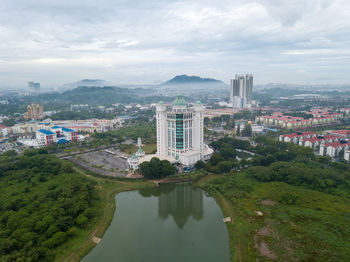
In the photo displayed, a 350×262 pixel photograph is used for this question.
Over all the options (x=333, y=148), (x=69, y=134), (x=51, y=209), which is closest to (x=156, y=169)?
(x=51, y=209)

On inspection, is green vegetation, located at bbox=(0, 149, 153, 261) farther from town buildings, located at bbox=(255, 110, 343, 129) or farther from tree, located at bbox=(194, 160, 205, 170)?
town buildings, located at bbox=(255, 110, 343, 129)

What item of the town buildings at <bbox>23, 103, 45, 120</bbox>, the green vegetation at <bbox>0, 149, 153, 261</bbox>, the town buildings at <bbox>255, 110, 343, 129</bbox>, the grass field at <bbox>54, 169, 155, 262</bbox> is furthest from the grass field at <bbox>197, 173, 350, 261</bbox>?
the town buildings at <bbox>23, 103, 45, 120</bbox>

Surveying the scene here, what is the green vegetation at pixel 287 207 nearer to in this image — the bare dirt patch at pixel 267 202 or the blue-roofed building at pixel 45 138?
the bare dirt patch at pixel 267 202

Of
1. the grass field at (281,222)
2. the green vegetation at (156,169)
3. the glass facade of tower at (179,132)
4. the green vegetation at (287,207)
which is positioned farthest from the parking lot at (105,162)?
the grass field at (281,222)

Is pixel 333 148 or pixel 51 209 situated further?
pixel 333 148

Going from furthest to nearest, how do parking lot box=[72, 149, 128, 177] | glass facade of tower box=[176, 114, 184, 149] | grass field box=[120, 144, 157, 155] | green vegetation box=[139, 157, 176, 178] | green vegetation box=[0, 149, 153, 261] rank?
grass field box=[120, 144, 157, 155] < glass facade of tower box=[176, 114, 184, 149] < parking lot box=[72, 149, 128, 177] < green vegetation box=[139, 157, 176, 178] < green vegetation box=[0, 149, 153, 261]

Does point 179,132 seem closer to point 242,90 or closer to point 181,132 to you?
point 181,132
